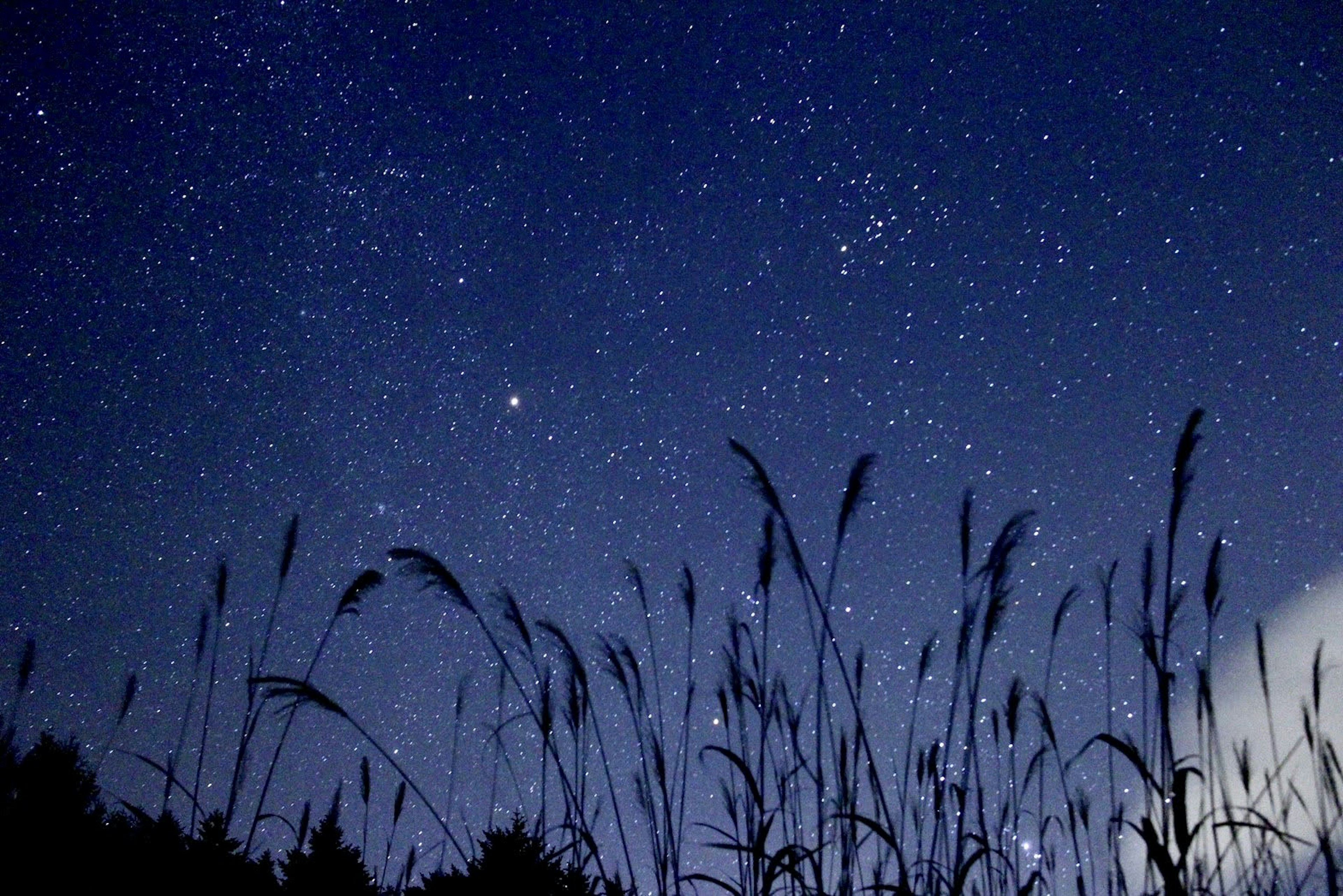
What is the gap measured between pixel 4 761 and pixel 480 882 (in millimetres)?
1045

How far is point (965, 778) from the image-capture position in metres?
2.71

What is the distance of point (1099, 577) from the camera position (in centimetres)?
301

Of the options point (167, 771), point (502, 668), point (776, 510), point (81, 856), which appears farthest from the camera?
point (502, 668)

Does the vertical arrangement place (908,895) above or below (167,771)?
below

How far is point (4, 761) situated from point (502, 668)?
2514 mm

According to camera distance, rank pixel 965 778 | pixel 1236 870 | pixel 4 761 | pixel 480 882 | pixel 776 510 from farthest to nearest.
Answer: pixel 1236 870, pixel 965 778, pixel 776 510, pixel 4 761, pixel 480 882

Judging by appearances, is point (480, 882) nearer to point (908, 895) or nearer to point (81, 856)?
point (81, 856)

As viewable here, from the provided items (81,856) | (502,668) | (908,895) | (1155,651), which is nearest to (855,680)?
(1155,651)

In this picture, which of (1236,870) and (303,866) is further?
(1236,870)

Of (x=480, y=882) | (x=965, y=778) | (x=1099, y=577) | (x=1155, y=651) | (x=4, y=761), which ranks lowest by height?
(x=480, y=882)

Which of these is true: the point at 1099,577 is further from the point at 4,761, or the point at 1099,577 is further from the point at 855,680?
the point at 4,761

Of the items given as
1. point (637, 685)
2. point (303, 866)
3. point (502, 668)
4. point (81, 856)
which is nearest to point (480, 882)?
point (303, 866)

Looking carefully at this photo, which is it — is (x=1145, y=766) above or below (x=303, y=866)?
above

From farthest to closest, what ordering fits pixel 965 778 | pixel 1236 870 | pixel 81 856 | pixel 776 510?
1. pixel 1236 870
2. pixel 965 778
3. pixel 776 510
4. pixel 81 856
